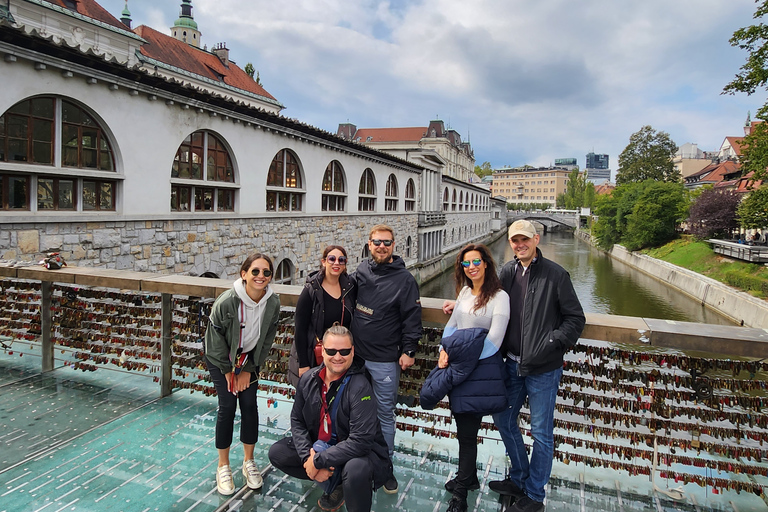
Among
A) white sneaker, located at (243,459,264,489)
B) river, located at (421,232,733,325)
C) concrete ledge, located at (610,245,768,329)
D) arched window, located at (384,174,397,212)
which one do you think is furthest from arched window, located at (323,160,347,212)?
concrete ledge, located at (610,245,768,329)

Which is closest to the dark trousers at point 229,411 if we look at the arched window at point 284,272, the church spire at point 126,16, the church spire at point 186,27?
the arched window at point 284,272

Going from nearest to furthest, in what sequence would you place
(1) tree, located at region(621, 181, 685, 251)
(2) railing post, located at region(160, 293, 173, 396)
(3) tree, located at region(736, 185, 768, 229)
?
(2) railing post, located at region(160, 293, 173, 396) → (3) tree, located at region(736, 185, 768, 229) → (1) tree, located at region(621, 181, 685, 251)

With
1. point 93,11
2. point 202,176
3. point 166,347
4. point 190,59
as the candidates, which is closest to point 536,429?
point 166,347

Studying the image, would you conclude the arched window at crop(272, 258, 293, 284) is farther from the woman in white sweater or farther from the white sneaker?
the woman in white sweater

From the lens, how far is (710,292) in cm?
2302

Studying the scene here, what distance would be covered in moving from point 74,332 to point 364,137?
64.3 metres

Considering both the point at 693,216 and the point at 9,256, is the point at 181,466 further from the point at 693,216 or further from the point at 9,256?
the point at 693,216

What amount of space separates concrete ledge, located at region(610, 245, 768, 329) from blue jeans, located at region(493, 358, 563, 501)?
51.9 ft

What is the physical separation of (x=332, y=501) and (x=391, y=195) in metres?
22.2

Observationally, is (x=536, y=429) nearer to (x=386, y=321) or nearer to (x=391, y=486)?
(x=391, y=486)

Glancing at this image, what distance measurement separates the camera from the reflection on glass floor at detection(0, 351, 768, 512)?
115 inches

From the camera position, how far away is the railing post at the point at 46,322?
4.79 meters

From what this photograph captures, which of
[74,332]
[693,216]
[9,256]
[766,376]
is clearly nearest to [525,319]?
[766,376]

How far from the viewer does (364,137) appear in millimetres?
66438
